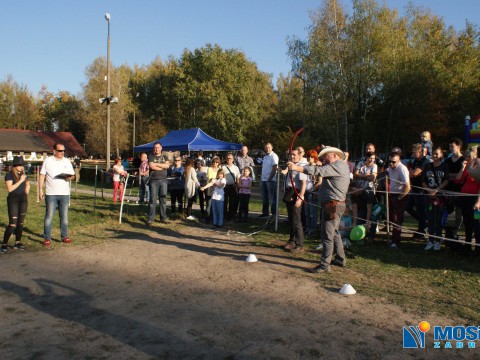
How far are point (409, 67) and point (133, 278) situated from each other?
31867 millimetres

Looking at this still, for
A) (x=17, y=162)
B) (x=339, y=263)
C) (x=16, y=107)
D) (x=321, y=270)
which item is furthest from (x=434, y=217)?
(x=16, y=107)

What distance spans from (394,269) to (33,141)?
210ft

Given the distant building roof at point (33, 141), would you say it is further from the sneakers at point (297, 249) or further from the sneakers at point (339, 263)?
Result: the sneakers at point (339, 263)

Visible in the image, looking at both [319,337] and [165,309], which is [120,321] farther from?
[319,337]

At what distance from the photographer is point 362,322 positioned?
14.9 feet

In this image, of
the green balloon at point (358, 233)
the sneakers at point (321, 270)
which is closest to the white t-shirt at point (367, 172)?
the green balloon at point (358, 233)

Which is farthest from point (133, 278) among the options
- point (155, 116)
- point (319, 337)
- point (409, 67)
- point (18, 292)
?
point (155, 116)

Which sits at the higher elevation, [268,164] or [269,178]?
[268,164]

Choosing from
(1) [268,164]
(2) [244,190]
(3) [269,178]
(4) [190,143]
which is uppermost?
(4) [190,143]

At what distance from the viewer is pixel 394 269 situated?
6652 millimetres

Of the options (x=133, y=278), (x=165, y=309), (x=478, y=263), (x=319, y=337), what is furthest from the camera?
(x=478, y=263)

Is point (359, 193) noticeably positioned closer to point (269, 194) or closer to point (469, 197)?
point (469, 197)

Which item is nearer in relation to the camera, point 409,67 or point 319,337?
point 319,337
